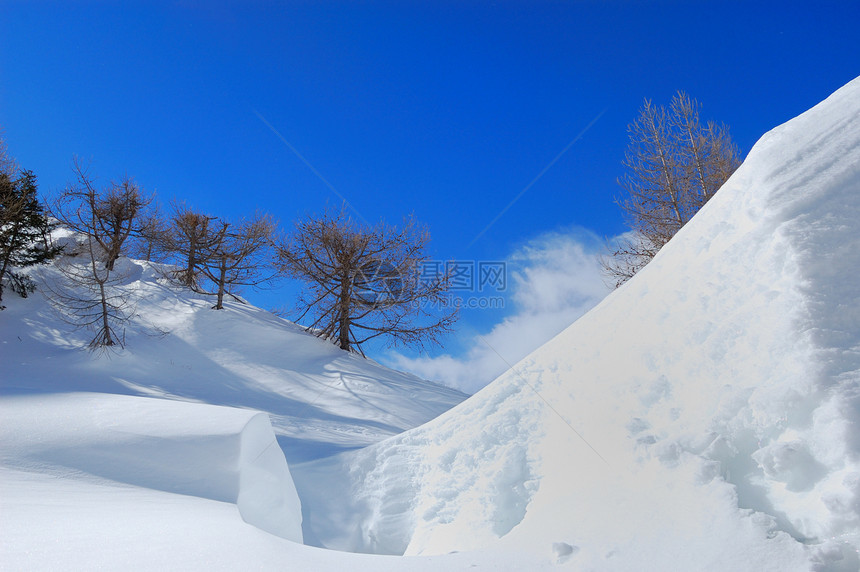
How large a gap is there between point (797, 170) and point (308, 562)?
11.9 feet

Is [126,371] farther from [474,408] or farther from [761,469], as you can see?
[761,469]

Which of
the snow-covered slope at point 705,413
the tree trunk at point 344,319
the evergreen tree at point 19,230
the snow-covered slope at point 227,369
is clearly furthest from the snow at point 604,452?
the evergreen tree at point 19,230

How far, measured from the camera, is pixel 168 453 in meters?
3.64

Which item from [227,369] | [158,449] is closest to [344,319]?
[227,369]

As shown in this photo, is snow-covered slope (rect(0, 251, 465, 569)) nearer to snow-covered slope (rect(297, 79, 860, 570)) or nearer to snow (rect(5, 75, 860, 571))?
snow (rect(5, 75, 860, 571))

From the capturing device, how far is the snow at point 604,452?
202 centimetres

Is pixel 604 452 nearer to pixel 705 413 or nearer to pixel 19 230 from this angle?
pixel 705 413

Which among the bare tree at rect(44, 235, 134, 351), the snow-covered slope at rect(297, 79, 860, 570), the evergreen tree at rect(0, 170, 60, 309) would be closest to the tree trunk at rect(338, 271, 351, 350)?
the bare tree at rect(44, 235, 134, 351)

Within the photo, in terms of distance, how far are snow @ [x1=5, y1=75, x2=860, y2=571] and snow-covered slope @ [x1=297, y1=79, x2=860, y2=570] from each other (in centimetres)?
1

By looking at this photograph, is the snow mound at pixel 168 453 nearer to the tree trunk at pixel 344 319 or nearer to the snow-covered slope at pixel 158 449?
the snow-covered slope at pixel 158 449

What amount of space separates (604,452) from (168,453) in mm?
3220

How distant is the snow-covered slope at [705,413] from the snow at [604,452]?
1cm

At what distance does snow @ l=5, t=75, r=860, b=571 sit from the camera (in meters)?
2.02

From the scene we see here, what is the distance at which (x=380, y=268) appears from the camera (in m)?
16.2
